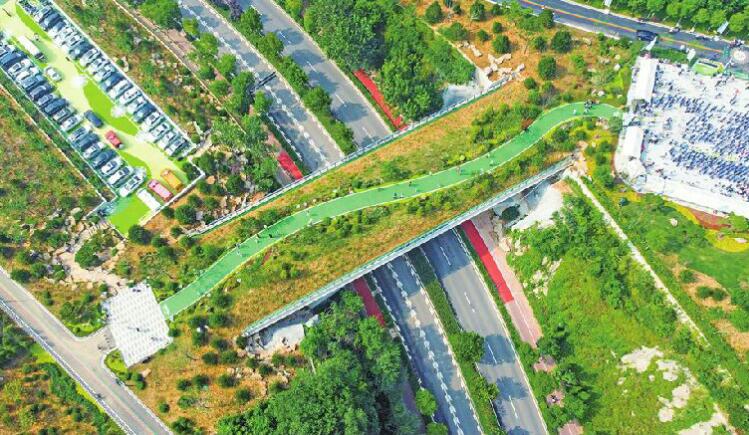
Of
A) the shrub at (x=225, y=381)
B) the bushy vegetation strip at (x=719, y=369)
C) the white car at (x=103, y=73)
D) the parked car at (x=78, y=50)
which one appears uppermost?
the parked car at (x=78, y=50)

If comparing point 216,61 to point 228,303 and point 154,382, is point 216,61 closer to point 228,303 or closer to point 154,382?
point 228,303

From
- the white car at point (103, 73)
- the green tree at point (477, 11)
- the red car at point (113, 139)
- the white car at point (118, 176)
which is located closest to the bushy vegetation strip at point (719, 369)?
the green tree at point (477, 11)

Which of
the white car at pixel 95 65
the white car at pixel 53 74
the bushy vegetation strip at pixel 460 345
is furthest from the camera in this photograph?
the white car at pixel 95 65

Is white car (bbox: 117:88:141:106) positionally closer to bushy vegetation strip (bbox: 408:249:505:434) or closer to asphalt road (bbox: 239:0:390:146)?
asphalt road (bbox: 239:0:390:146)

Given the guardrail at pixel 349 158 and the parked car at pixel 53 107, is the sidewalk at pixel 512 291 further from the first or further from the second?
the parked car at pixel 53 107

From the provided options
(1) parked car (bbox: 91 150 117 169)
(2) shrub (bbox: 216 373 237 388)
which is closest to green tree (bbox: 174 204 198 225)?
(1) parked car (bbox: 91 150 117 169)

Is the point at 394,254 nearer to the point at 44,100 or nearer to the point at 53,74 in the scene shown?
the point at 44,100

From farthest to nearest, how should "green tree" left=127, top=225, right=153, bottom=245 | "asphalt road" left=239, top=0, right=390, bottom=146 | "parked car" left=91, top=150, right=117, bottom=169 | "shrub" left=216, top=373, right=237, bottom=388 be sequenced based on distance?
"asphalt road" left=239, top=0, right=390, bottom=146 → "parked car" left=91, top=150, right=117, bottom=169 → "green tree" left=127, top=225, right=153, bottom=245 → "shrub" left=216, top=373, right=237, bottom=388

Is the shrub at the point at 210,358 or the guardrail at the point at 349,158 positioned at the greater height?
the guardrail at the point at 349,158
